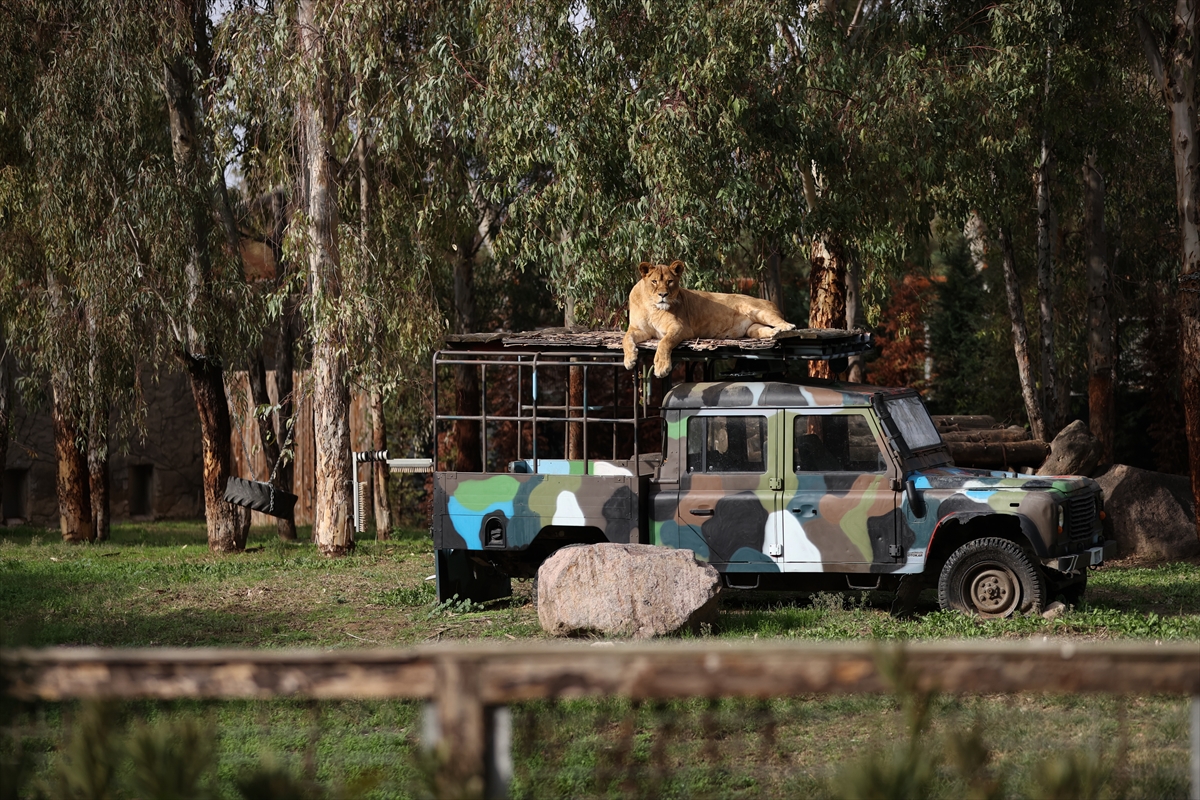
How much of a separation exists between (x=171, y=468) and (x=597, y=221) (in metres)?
16.3

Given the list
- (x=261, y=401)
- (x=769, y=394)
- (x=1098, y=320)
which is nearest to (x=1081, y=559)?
(x=769, y=394)

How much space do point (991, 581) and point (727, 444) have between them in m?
2.30

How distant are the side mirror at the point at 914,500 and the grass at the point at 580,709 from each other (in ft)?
2.63

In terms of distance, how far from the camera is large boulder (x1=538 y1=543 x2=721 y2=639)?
30.8 feet

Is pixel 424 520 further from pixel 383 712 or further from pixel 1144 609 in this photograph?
pixel 383 712

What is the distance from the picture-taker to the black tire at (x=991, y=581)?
32.4 ft

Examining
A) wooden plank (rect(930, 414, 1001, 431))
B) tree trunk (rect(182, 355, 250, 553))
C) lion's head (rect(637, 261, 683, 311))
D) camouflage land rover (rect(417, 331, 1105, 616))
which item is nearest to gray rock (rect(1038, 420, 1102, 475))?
wooden plank (rect(930, 414, 1001, 431))

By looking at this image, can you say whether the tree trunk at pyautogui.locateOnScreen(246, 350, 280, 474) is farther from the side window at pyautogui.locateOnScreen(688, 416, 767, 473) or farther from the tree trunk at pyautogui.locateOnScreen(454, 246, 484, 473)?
the side window at pyautogui.locateOnScreen(688, 416, 767, 473)

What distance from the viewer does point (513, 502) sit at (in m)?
10.7

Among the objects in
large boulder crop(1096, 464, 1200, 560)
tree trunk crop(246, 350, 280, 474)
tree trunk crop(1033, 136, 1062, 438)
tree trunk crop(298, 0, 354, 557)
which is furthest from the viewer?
tree trunk crop(1033, 136, 1062, 438)

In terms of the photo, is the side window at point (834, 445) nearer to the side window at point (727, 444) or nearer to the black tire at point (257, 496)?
the side window at point (727, 444)

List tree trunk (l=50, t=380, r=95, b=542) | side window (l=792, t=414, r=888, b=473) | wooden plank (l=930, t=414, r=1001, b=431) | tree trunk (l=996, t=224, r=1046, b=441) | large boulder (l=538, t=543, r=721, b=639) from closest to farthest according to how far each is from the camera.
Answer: large boulder (l=538, t=543, r=721, b=639), side window (l=792, t=414, r=888, b=473), wooden plank (l=930, t=414, r=1001, b=431), tree trunk (l=50, t=380, r=95, b=542), tree trunk (l=996, t=224, r=1046, b=441)

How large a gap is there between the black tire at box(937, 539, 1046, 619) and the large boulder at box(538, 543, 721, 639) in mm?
1926

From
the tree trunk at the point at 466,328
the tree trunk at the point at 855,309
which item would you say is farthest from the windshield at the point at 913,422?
the tree trunk at the point at 466,328
